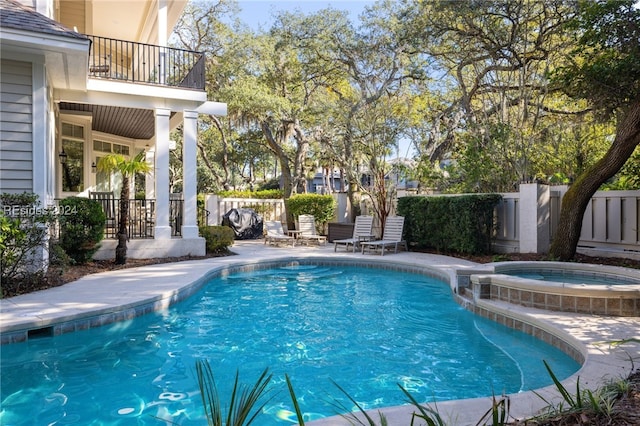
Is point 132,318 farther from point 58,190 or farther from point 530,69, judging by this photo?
point 530,69

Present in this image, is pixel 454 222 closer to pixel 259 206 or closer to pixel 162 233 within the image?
pixel 162 233

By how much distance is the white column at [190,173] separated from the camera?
11.7m

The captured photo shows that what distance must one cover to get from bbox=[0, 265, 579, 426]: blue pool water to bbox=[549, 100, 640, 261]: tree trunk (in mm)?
4006

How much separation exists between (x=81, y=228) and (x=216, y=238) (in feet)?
11.8

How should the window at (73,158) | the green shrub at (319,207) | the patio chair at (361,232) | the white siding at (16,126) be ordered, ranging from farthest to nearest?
1. the green shrub at (319,207)
2. the window at (73,158)
3. the patio chair at (361,232)
4. the white siding at (16,126)

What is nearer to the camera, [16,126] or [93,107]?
[16,126]

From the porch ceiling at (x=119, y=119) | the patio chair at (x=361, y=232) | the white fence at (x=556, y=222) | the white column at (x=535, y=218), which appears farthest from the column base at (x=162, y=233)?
the white column at (x=535, y=218)

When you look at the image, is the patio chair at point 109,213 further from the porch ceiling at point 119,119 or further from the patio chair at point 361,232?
the patio chair at point 361,232

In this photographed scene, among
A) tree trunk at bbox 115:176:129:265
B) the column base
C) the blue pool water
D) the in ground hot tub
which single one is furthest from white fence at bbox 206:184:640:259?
tree trunk at bbox 115:176:129:265

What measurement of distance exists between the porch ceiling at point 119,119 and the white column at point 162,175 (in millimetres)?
836

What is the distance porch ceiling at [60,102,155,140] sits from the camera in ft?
39.5

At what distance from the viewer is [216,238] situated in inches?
481

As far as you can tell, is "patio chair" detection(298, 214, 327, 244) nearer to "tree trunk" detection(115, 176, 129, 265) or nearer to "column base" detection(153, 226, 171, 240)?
"column base" detection(153, 226, 171, 240)

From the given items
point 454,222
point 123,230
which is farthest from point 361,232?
point 123,230
